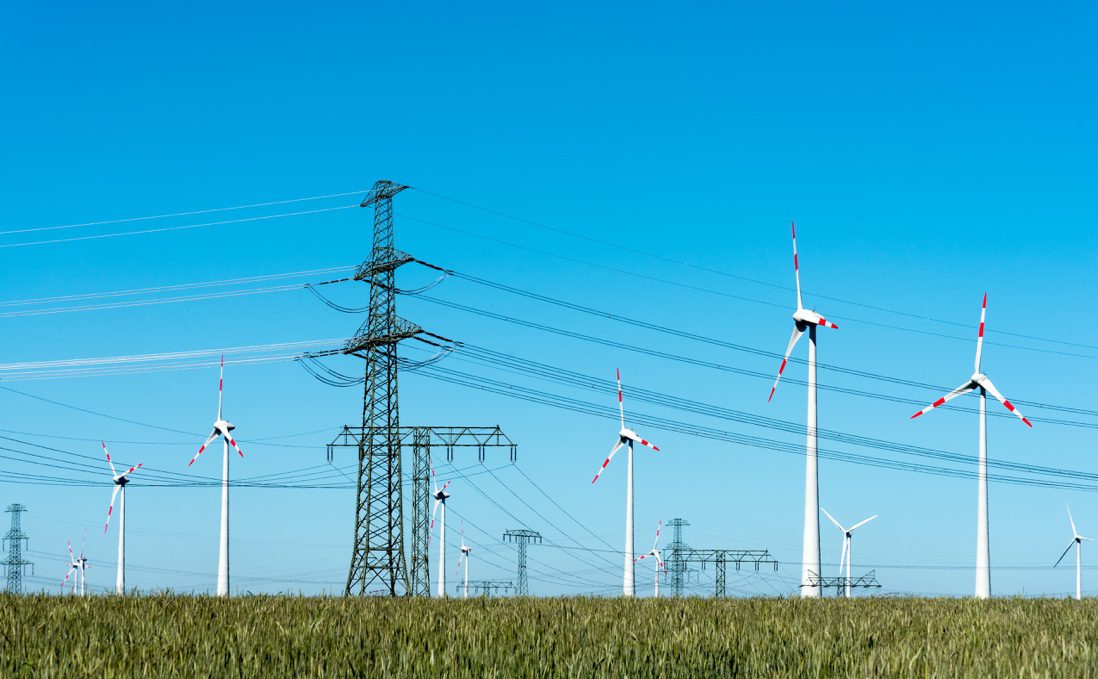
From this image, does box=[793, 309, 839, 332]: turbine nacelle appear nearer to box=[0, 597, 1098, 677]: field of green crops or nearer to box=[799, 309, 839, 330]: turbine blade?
box=[799, 309, 839, 330]: turbine blade

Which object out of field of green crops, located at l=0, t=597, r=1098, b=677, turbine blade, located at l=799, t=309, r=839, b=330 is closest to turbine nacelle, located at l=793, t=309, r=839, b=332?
turbine blade, located at l=799, t=309, r=839, b=330

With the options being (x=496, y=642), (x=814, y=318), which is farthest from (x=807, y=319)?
(x=496, y=642)

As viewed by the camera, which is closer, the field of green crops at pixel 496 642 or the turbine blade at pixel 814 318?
the field of green crops at pixel 496 642

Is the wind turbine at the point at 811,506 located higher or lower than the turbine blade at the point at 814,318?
lower

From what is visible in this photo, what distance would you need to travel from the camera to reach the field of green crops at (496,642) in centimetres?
2025

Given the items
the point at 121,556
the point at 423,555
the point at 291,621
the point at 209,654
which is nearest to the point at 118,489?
the point at 121,556

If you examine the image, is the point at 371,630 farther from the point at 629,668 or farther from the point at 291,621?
the point at 629,668

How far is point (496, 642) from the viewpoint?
79.8ft

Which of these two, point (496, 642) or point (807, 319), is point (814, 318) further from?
point (496, 642)

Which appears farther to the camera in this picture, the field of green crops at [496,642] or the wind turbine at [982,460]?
the wind turbine at [982,460]

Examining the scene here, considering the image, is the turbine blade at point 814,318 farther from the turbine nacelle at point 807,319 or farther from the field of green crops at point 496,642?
the field of green crops at point 496,642

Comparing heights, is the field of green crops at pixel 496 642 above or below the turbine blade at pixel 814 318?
below

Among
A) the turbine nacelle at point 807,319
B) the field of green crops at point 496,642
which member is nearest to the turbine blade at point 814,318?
the turbine nacelle at point 807,319

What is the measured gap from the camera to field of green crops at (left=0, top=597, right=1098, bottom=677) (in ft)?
66.4
